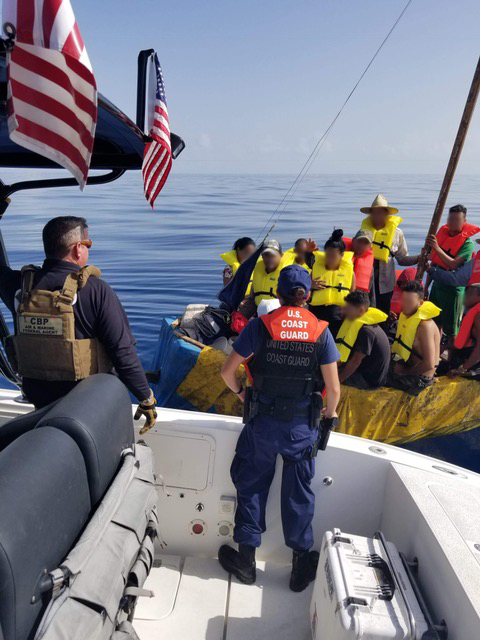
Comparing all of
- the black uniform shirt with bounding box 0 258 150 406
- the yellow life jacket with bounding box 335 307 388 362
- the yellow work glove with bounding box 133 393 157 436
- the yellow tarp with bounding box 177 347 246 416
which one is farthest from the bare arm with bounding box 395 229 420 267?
the black uniform shirt with bounding box 0 258 150 406

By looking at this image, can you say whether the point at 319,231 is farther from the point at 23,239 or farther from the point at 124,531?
the point at 124,531

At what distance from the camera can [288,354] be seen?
2.38m

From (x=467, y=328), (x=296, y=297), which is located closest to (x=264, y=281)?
(x=467, y=328)

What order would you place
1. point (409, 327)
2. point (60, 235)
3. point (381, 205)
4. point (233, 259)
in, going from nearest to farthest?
1. point (60, 235)
2. point (409, 327)
3. point (381, 205)
4. point (233, 259)

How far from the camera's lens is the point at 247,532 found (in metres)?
2.52

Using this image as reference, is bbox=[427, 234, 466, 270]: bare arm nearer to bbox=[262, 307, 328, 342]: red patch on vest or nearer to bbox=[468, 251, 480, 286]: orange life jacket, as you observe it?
bbox=[468, 251, 480, 286]: orange life jacket

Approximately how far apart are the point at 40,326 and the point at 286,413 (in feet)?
3.78

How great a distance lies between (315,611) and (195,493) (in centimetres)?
79

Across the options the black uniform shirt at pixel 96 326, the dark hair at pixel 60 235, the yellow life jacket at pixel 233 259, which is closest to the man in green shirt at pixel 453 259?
the yellow life jacket at pixel 233 259

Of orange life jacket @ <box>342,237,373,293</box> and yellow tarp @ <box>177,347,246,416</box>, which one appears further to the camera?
orange life jacket @ <box>342,237,373,293</box>

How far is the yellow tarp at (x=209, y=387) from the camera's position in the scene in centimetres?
439

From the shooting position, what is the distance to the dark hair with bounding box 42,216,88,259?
83.4 inches

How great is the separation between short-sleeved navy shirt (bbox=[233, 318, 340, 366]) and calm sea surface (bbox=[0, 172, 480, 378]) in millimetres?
4666

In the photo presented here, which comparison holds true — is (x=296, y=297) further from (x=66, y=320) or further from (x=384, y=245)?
(x=384, y=245)
